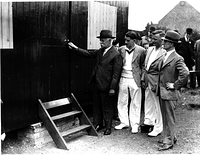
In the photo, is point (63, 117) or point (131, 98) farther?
point (131, 98)

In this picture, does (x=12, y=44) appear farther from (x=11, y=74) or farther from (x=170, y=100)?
(x=170, y=100)

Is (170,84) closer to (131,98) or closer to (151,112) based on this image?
(151,112)

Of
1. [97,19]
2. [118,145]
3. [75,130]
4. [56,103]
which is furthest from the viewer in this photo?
[97,19]

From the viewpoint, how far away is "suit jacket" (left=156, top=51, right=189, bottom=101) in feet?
16.2

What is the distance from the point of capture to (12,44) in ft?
15.4

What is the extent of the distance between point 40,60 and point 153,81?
2.05 meters

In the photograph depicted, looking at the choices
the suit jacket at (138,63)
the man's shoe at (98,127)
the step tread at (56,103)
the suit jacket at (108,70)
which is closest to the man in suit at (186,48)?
the suit jacket at (138,63)

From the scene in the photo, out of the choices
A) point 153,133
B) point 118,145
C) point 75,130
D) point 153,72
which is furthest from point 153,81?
point 75,130

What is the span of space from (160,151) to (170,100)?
0.86m

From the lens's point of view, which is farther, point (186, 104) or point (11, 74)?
point (186, 104)

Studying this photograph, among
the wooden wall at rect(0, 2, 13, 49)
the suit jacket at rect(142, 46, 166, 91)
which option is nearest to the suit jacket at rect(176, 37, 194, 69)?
the suit jacket at rect(142, 46, 166, 91)

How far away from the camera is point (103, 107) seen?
20.2 feet

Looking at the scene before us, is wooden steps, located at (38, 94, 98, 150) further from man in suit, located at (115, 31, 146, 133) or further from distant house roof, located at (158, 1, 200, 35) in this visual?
distant house roof, located at (158, 1, 200, 35)

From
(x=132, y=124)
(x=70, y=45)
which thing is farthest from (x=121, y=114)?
(x=70, y=45)
